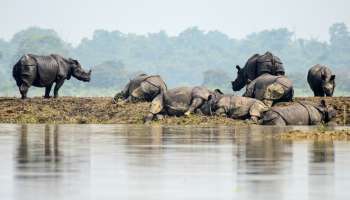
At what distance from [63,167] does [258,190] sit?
14.9 ft

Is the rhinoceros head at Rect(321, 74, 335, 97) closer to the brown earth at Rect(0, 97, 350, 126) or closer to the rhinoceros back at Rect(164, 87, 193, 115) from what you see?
the brown earth at Rect(0, 97, 350, 126)

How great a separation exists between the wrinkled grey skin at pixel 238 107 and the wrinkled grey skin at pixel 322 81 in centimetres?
1008

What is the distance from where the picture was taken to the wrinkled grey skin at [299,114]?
40.5 metres

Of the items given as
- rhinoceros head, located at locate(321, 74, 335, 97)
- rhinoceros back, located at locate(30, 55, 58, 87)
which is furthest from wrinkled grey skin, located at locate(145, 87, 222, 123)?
rhinoceros back, located at locate(30, 55, 58, 87)

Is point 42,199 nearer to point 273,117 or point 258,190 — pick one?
point 258,190

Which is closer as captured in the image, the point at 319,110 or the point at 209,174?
the point at 209,174

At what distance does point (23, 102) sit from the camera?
47438mm

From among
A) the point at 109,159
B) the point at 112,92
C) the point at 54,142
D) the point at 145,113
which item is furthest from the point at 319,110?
the point at 112,92

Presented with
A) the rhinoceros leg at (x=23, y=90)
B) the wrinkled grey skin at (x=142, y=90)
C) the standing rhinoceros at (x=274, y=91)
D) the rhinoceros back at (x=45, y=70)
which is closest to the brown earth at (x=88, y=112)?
the wrinkled grey skin at (x=142, y=90)

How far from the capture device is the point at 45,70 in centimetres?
5306

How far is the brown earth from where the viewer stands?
137 feet

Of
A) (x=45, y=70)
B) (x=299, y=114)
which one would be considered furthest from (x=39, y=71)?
(x=299, y=114)

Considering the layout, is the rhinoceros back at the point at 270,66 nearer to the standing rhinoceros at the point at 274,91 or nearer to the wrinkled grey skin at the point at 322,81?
the wrinkled grey skin at the point at 322,81

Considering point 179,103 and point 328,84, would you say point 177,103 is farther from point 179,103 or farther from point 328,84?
point 328,84
